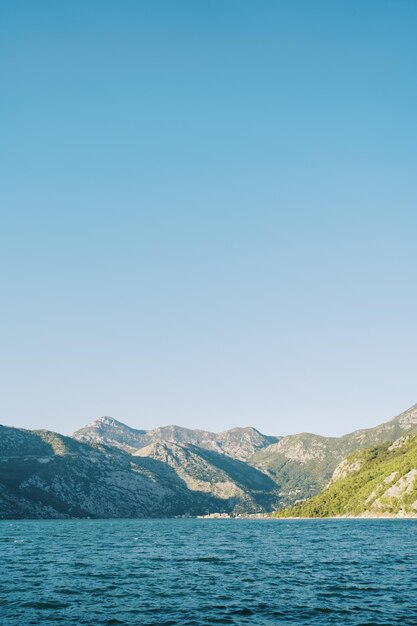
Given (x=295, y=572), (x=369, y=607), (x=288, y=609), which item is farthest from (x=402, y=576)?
(x=288, y=609)

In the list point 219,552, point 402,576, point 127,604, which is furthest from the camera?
point 219,552

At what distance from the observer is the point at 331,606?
1939 inches

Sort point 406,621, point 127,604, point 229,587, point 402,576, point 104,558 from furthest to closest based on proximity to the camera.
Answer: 1. point 104,558
2. point 402,576
3. point 229,587
4. point 127,604
5. point 406,621

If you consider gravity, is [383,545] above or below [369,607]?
below

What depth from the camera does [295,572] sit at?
74.6 metres

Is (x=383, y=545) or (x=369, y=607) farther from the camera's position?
(x=383, y=545)

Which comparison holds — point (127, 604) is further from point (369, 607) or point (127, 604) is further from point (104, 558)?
point (104, 558)

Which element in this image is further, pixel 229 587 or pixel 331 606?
pixel 229 587

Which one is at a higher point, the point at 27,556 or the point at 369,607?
the point at 369,607

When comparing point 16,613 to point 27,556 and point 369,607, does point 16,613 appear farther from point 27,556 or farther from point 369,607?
point 27,556

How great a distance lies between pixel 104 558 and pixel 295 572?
41.7m

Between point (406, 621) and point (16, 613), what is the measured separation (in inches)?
1374

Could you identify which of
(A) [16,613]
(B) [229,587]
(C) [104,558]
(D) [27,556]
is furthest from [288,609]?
(D) [27,556]

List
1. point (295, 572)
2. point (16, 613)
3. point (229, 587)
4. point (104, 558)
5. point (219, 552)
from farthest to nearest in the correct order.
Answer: point (219, 552)
point (104, 558)
point (295, 572)
point (229, 587)
point (16, 613)
